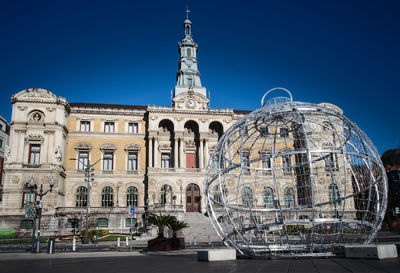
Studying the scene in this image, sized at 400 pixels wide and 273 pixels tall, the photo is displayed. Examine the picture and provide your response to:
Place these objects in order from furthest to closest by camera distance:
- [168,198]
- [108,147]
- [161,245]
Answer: [108,147] < [168,198] < [161,245]

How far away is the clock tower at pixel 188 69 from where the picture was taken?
54.4 meters

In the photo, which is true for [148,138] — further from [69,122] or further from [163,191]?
[69,122]

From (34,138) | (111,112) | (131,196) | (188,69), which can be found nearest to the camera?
(34,138)

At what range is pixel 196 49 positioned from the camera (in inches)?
2327

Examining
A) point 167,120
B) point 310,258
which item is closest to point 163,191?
point 167,120

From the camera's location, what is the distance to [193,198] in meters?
45.8

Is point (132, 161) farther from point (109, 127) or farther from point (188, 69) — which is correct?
point (188, 69)

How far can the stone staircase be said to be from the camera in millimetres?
32844

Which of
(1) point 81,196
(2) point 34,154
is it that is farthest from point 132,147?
(2) point 34,154

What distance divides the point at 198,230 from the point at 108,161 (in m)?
17.8

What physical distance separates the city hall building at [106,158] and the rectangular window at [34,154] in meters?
0.11

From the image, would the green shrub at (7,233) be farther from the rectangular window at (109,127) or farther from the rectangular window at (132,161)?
the rectangular window at (109,127)

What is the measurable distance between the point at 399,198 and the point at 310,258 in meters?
31.5

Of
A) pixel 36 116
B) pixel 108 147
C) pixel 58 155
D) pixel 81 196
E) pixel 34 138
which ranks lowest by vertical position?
pixel 81 196
